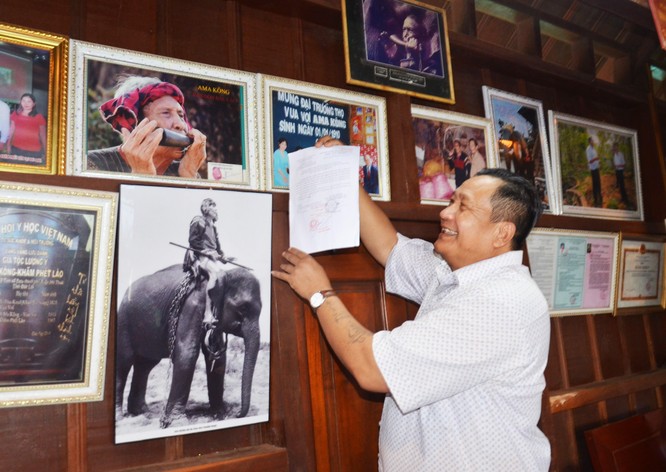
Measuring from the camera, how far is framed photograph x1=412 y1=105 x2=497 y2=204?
2.30 meters

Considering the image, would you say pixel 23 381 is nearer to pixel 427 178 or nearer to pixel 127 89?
pixel 127 89

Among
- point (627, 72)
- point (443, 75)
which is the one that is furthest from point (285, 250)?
point (627, 72)

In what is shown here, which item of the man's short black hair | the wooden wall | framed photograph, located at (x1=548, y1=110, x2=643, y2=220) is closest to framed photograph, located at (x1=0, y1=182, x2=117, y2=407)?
the wooden wall

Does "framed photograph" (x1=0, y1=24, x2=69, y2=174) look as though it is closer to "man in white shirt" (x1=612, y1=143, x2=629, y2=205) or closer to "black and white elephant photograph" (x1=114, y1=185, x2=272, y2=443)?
"black and white elephant photograph" (x1=114, y1=185, x2=272, y2=443)

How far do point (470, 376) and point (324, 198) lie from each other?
0.68 metres

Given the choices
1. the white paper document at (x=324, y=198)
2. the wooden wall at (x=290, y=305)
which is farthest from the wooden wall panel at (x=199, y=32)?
the white paper document at (x=324, y=198)

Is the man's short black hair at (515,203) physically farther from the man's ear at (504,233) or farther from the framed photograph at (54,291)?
the framed photograph at (54,291)

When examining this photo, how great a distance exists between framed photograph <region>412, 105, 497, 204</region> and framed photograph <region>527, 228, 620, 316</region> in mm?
459

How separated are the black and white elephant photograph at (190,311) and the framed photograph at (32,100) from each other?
0.22 m

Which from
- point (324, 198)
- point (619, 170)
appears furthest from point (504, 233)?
point (619, 170)

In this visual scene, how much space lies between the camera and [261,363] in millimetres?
1797

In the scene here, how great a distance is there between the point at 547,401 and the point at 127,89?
6.28 ft

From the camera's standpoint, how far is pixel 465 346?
58.9 inches

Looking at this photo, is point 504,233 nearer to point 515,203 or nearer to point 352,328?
point 515,203
